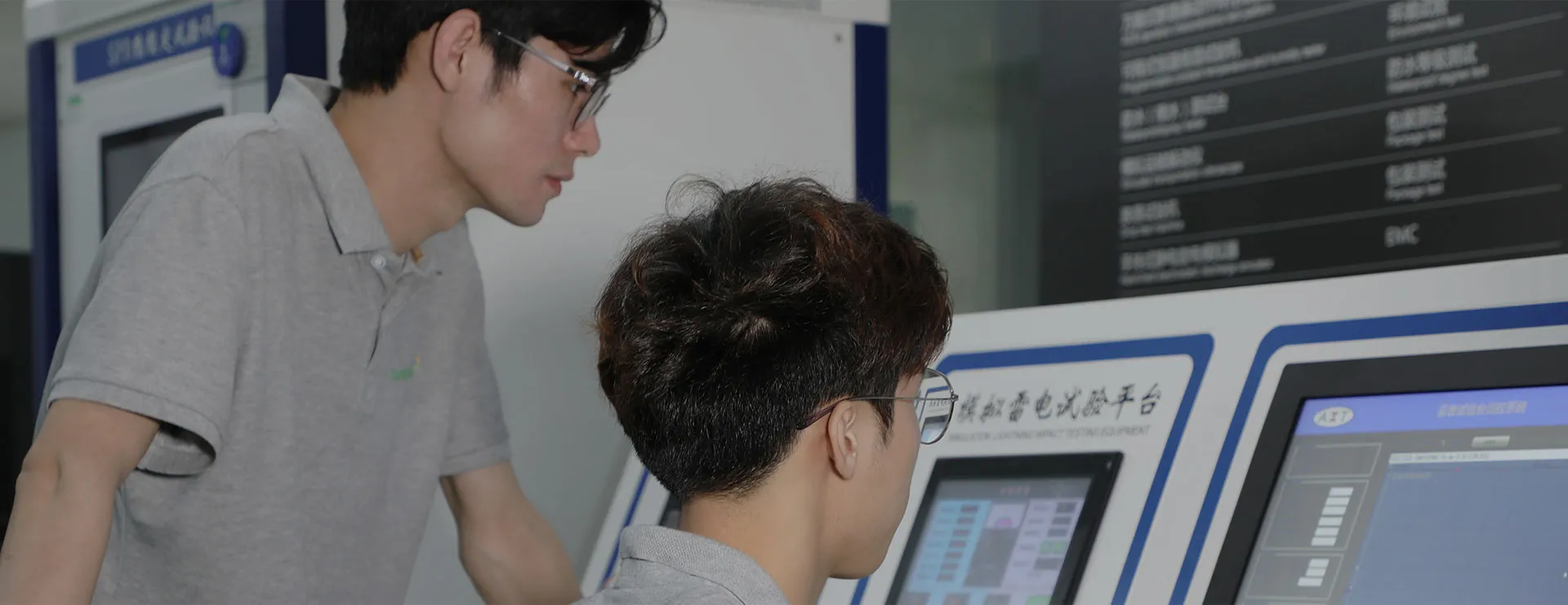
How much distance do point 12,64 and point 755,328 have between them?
11.4 feet

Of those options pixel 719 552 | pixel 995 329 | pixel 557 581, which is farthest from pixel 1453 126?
pixel 719 552

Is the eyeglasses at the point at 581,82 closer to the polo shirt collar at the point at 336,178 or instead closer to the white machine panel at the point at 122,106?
the polo shirt collar at the point at 336,178

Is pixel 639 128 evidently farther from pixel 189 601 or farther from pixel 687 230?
pixel 687 230

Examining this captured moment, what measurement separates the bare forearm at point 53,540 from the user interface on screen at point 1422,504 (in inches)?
37.2

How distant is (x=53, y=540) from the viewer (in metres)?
1.24

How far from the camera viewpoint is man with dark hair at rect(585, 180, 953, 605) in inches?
41.7

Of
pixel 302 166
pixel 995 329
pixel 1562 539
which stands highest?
pixel 302 166

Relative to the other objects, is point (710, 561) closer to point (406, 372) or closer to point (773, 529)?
point (773, 529)

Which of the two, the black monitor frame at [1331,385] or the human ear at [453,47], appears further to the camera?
the human ear at [453,47]

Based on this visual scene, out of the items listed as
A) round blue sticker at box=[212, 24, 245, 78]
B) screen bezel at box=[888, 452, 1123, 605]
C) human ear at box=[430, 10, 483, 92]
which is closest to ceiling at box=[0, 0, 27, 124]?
round blue sticker at box=[212, 24, 245, 78]

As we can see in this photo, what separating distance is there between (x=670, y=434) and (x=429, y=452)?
0.65 metres

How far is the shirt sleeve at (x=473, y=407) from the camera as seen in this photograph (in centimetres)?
175

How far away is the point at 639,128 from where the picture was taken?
2168 mm

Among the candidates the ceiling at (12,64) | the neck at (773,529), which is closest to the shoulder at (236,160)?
the neck at (773,529)
